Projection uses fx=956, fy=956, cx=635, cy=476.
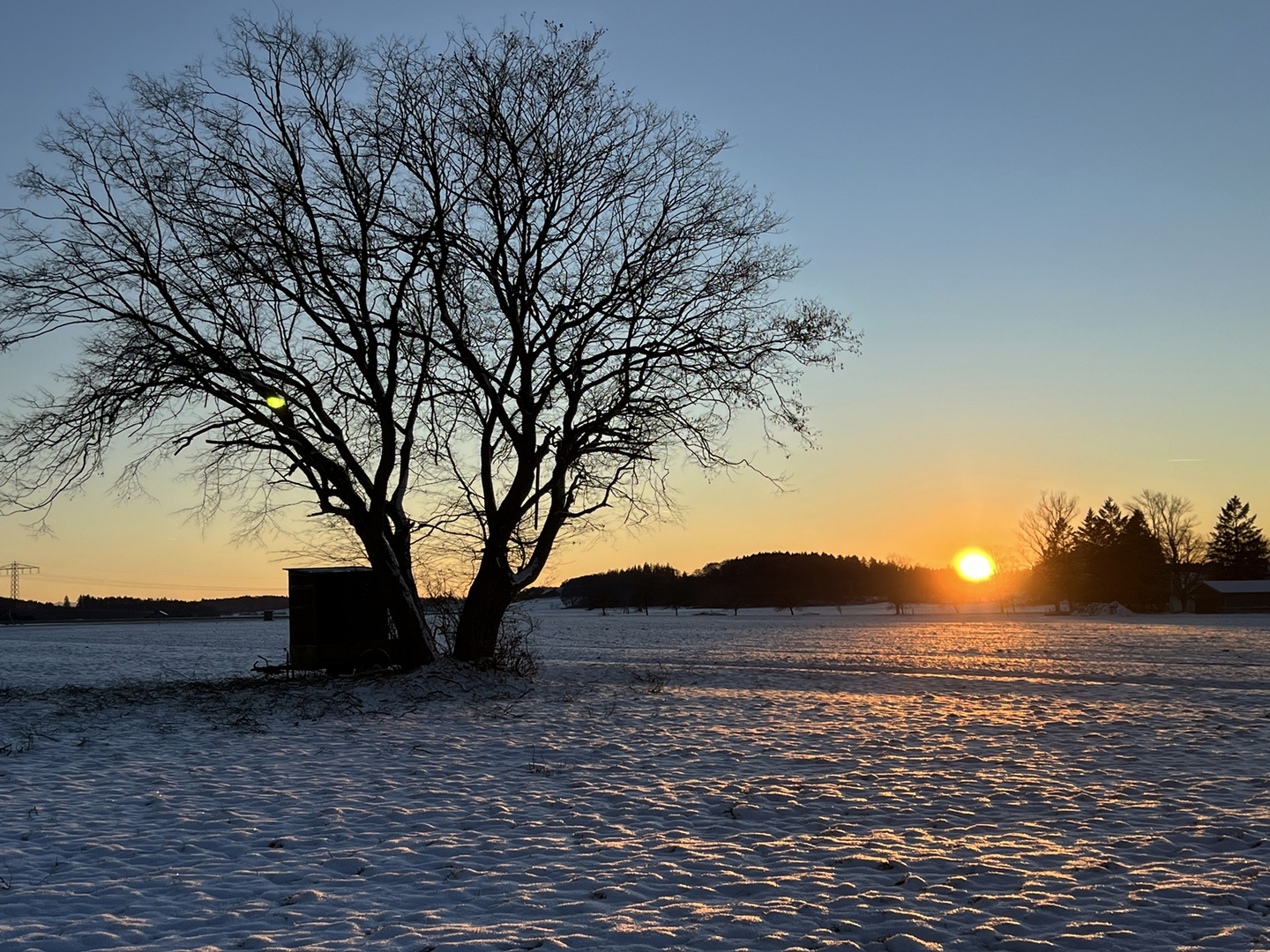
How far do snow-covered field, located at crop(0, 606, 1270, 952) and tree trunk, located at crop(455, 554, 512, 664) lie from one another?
206 centimetres

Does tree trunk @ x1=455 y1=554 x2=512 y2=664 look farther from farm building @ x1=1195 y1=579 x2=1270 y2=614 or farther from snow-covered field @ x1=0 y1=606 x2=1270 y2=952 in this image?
farm building @ x1=1195 y1=579 x2=1270 y2=614

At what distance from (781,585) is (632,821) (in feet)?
443

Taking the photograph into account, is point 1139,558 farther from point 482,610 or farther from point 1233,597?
point 482,610

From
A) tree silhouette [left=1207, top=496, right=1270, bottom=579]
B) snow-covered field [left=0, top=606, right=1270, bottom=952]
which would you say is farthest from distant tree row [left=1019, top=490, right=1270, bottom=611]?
snow-covered field [left=0, top=606, right=1270, bottom=952]

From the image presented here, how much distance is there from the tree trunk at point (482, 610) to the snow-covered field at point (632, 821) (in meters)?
2.06

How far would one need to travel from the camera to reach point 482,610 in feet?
66.1

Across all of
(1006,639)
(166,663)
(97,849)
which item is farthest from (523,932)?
(1006,639)

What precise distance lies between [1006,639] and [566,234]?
32458 mm

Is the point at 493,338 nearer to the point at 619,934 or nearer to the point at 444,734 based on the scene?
the point at 444,734

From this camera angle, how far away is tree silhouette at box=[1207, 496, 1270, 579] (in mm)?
105000

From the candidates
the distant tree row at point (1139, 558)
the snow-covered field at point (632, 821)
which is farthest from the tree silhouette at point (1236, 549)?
the snow-covered field at point (632, 821)

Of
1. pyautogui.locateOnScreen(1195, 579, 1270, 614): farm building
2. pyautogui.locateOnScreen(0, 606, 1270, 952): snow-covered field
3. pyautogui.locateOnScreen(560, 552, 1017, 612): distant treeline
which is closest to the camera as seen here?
pyautogui.locateOnScreen(0, 606, 1270, 952): snow-covered field

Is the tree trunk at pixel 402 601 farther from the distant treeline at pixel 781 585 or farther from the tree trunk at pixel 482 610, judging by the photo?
the distant treeline at pixel 781 585

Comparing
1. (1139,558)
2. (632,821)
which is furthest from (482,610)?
(1139,558)
